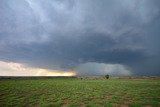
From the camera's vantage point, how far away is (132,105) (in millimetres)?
15469

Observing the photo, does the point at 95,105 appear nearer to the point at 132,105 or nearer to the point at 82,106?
the point at 82,106

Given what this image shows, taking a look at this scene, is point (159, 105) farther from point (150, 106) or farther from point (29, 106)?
point (29, 106)

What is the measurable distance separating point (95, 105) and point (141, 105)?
17.0 ft

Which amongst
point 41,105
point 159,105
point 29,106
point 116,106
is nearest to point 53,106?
point 41,105

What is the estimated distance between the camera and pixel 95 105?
15445 millimetres

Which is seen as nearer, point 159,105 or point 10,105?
point 159,105

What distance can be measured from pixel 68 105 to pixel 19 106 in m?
5.58

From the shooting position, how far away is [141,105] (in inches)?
609

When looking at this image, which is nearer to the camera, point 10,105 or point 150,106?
point 150,106

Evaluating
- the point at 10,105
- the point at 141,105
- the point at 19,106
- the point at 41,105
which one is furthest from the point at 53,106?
the point at 141,105

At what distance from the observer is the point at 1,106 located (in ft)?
51.6

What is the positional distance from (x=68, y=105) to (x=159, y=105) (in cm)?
1010

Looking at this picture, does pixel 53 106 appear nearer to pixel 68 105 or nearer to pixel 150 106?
pixel 68 105

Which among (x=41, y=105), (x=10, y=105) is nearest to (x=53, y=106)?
(x=41, y=105)
